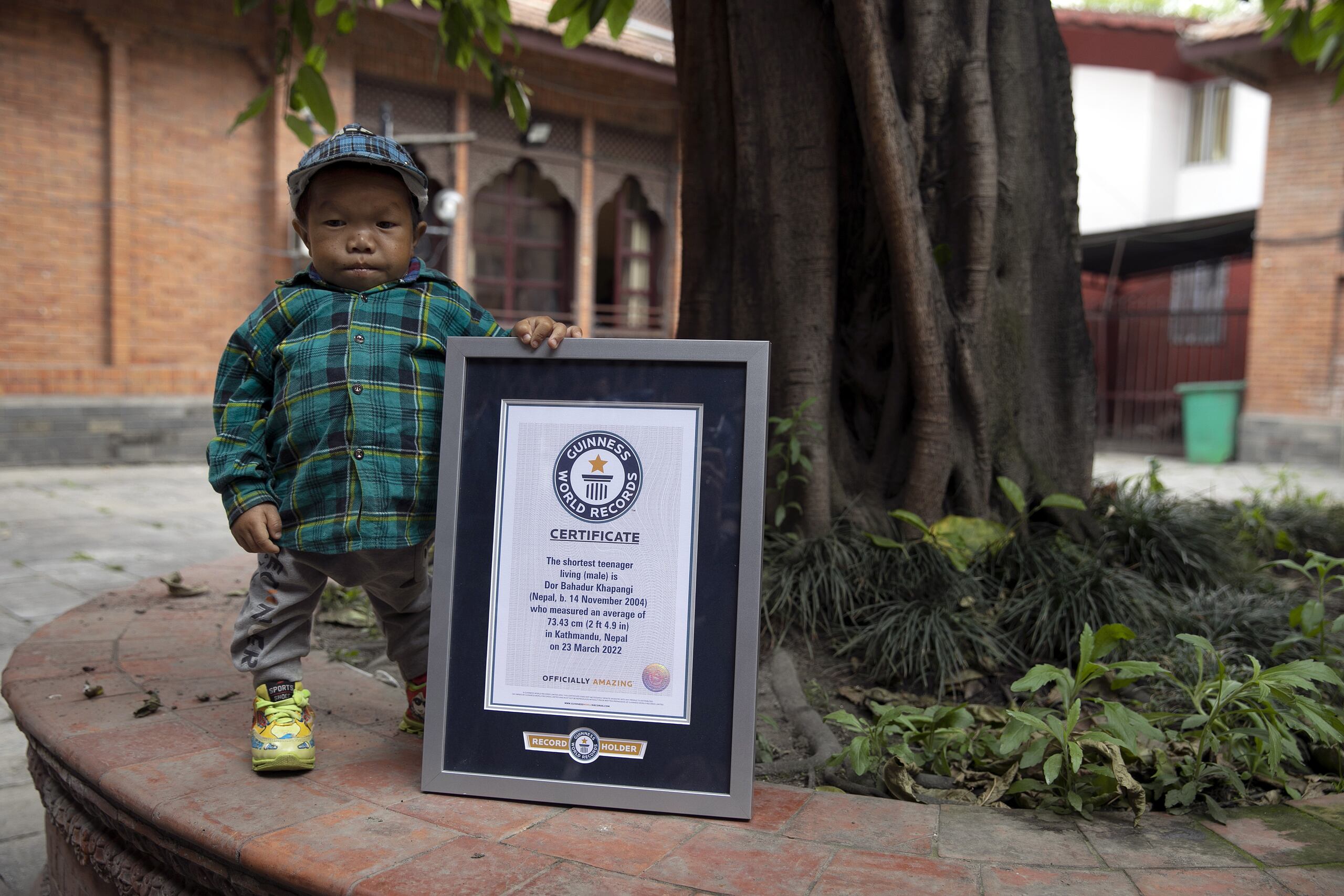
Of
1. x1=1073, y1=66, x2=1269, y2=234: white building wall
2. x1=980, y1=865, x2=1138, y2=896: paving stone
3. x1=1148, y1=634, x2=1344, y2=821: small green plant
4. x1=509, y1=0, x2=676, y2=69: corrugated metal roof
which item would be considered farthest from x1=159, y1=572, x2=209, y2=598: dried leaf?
x1=1073, y1=66, x2=1269, y2=234: white building wall

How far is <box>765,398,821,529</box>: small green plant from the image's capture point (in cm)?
310

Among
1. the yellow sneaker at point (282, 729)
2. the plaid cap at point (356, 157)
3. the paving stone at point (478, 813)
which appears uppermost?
the plaid cap at point (356, 157)

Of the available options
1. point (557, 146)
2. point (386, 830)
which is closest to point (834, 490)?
point (386, 830)

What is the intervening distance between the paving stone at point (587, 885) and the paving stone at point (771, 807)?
0.28 m

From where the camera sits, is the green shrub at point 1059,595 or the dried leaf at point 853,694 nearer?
the dried leaf at point 853,694

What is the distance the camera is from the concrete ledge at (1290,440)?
12609 millimetres

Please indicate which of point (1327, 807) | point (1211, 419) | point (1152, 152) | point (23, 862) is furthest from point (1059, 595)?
point (1152, 152)

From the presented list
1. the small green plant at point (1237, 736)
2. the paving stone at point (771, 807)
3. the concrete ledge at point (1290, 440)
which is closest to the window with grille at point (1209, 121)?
the concrete ledge at point (1290, 440)

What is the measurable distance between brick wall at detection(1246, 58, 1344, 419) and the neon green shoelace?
46.4 ft

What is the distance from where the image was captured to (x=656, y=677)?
1840mm

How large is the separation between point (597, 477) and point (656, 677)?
15.3 inches

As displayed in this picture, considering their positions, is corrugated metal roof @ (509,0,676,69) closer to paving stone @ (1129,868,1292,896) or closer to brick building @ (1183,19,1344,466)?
brick building @ (1183,19,1344,466)

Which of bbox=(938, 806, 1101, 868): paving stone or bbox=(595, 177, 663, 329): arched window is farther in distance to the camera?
bbox=(595, 177, 663, 329): arched window

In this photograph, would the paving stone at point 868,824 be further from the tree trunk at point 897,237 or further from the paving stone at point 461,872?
the tree trunk at point 897,237
